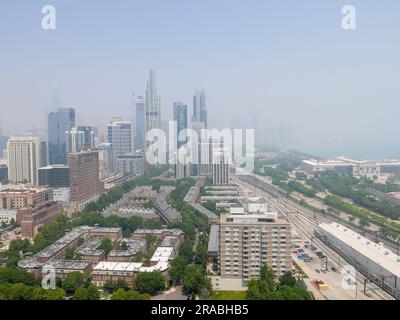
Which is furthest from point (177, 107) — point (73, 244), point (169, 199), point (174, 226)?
point (73, 244)

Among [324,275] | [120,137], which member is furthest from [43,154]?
[324,275]

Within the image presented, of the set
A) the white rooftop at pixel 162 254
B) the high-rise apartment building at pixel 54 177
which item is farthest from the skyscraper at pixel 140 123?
the white rooftop at pixel 162 254

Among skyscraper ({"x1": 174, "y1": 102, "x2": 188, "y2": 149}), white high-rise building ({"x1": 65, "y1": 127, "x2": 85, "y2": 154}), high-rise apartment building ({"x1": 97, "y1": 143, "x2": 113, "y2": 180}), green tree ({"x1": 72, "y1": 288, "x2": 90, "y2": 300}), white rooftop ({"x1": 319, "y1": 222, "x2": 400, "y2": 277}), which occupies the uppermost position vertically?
skyscraper ({"x1": 174, "y1": 102, "x2": 188, "y2": 149})

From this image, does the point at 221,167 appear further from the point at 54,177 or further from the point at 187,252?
the point at 187,252

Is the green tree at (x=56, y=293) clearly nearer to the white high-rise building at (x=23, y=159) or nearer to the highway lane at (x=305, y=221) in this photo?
the highway lane at (x=305, y=221)

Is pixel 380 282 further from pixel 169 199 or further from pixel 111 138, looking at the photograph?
pixel 111 138

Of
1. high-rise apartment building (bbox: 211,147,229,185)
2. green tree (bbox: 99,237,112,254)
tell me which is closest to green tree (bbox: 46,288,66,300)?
green tree (bbox: 99,237,112,254)

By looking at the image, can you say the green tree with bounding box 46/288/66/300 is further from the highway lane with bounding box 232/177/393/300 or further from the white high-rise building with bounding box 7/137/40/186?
the white high-rise building with bounding box 7/137/40/186
